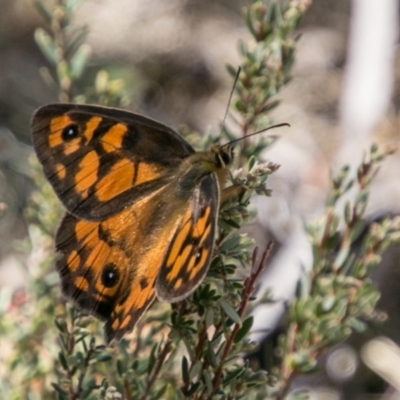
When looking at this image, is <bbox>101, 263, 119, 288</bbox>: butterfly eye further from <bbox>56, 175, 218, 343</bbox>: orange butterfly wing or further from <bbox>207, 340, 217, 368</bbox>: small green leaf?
<bbox>207, 340, 217, 368</bbox>: small green leaf

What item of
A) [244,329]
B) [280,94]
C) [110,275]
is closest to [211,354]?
[244,329]

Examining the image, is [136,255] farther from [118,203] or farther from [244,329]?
[244,329]

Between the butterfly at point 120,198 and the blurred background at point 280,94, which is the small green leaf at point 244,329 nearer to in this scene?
the butterfly at point 120,198

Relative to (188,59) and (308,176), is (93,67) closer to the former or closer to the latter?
(188,59)

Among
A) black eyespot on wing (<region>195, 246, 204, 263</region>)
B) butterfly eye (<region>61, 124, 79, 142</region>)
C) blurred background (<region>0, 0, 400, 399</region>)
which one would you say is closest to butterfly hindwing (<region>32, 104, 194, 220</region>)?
butterfly eye (<region>61, 124, 79, 142</region>)

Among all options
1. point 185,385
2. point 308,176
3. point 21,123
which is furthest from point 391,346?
point 21,123

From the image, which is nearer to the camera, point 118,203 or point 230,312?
point 230,312
